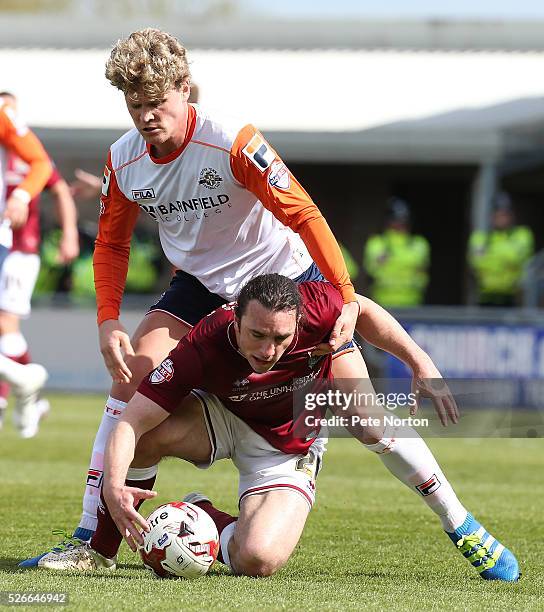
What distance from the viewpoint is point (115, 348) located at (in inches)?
206

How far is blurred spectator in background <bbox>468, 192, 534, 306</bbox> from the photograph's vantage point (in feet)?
56.4

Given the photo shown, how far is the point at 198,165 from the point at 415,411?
140 cm

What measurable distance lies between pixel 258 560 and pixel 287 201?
57.7 inches

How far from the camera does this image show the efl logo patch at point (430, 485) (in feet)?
17.6

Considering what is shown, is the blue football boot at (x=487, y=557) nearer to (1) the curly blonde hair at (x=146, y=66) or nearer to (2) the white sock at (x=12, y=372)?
(1) the curly blonde hair at (x=146, y=66)

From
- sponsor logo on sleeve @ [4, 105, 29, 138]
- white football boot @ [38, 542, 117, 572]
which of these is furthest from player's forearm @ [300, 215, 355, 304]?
sponsor logo on sleeve @ [4, 105, 29, 138]

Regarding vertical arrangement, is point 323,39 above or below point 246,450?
above

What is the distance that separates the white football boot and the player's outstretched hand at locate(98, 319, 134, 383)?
733mm

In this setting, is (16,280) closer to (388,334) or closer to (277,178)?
(277,178)

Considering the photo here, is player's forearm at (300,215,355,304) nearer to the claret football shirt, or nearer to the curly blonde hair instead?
the claret football shirt

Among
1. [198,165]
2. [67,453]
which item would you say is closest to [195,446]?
[198,165]

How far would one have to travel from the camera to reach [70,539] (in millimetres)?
5355

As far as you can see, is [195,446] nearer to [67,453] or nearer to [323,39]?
[67,453]

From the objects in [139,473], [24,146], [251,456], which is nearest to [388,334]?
[251,456]
